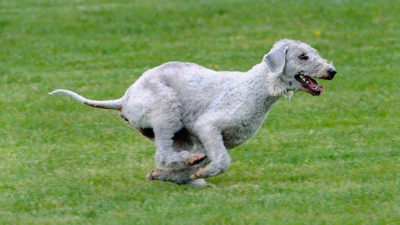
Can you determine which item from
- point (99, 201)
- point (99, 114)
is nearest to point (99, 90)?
point (99, 114)

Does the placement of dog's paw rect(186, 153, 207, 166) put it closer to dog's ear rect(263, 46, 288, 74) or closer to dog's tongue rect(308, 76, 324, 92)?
dog's ear rect(263, 46, 288, 74)

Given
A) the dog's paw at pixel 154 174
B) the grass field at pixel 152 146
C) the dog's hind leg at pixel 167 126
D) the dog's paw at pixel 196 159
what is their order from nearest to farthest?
the grass field at pixel 152 146, the dog's paw at pixel 196 159, the dog's hind leg at pixel 167 126, the dog's paw at pixel 154 174

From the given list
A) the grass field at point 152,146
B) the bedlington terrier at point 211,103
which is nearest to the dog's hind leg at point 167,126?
the bedlington terrier at point 211,103

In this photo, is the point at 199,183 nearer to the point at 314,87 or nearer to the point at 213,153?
the point at 213,153

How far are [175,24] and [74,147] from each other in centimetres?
790

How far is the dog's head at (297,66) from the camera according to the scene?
7.90m

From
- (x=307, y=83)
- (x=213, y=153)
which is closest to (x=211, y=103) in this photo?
(x=213, y=153)

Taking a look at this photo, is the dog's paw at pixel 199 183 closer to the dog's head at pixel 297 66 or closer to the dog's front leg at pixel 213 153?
the dog's front leg at pixel 213 153

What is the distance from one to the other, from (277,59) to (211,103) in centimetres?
77

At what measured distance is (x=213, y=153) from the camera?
25.9ft

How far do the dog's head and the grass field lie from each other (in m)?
1.01

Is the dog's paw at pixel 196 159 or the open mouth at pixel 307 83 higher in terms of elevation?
the open mouth at pixel 307 83

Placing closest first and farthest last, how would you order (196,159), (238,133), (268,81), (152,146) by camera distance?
(196,159), (268,81), (238,133), (152,146)

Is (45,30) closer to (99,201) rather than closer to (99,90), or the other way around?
(99,90)
